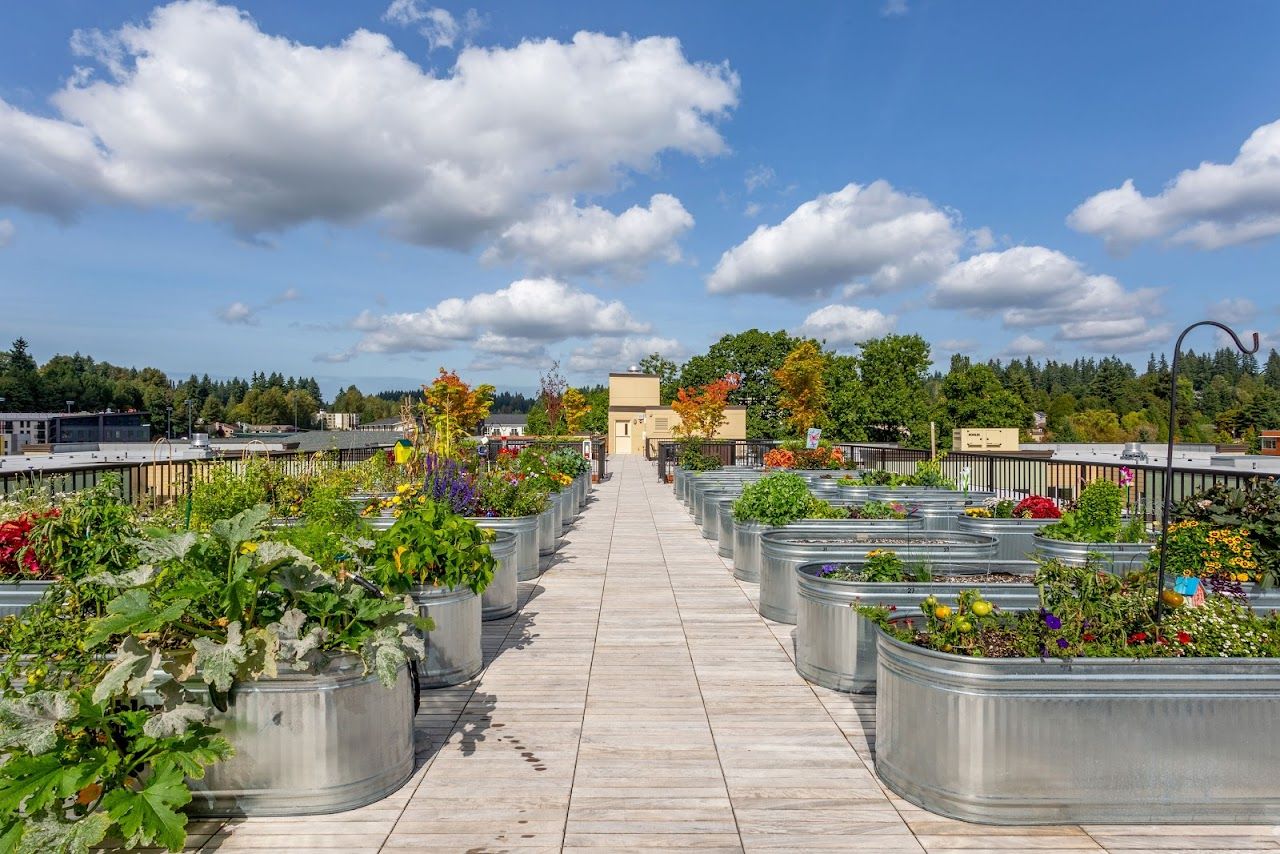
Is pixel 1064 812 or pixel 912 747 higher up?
pixel 912 747

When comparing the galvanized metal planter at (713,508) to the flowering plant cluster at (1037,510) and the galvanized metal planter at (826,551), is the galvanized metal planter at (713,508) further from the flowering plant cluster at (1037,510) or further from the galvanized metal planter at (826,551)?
the flowering plant cluster at (1037,510)

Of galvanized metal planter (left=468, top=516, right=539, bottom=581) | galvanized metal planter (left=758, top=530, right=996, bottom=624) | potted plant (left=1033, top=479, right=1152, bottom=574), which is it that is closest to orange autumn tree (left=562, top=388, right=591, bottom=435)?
galvanized metal planter (left=468, top=516, right=539, bottom=581)

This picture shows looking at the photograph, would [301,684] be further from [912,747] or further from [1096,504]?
[1096,504]

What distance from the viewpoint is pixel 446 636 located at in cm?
454

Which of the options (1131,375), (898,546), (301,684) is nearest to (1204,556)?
(898,546)

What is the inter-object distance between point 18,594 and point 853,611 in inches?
190

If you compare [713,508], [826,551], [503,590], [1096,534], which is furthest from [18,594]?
[713,508]

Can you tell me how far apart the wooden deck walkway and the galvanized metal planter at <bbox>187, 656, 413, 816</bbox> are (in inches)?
3.3

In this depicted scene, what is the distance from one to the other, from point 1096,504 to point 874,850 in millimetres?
4665

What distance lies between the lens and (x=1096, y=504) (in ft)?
20.5

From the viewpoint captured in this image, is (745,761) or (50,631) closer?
(50,631)

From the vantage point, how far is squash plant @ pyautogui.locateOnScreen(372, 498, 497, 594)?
436 cm

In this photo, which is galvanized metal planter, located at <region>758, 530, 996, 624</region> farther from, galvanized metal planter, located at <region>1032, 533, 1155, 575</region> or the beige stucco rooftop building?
the beige stucco rooftop building

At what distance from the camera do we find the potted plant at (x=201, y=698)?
2.59 meters
